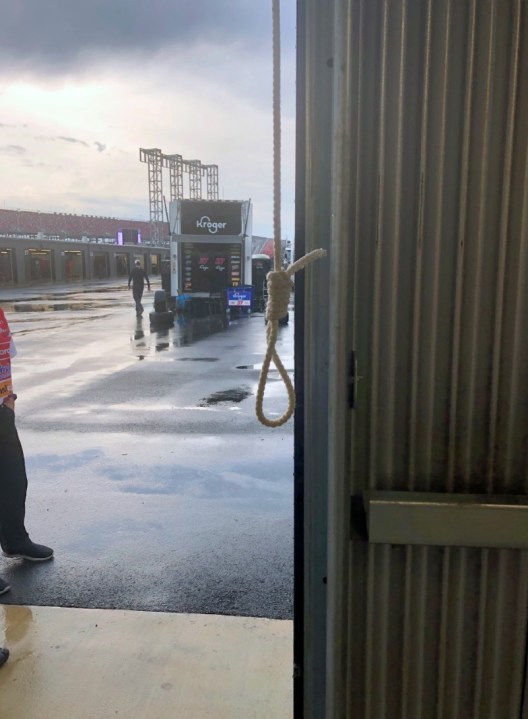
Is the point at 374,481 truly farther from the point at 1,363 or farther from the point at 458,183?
the point at 1,363

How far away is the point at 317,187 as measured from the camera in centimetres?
176

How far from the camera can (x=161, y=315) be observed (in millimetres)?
17781

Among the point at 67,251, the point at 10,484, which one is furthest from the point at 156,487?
the point at 67,251

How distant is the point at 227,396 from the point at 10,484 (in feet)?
16.3

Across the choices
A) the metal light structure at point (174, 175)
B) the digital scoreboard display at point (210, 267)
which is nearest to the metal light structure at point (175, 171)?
the metal light structure at point (174, 175)

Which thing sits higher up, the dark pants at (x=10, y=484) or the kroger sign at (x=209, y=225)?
the kroger sign at (x=209, y=225)

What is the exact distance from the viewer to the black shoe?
4.03 metres

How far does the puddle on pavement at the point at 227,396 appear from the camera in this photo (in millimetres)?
8383

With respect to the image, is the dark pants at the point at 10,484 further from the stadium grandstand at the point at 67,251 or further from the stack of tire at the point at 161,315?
the stadium grandstand at the point at 67,251

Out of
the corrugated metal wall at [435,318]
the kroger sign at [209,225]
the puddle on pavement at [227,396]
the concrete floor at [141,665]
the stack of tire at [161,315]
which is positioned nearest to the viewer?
the corrugated metal wall at [435,318]

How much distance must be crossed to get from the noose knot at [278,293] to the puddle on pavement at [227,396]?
6.52 meters

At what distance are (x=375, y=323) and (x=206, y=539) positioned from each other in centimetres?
300

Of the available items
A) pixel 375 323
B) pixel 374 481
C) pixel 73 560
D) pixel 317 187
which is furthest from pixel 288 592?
pixel 317 187

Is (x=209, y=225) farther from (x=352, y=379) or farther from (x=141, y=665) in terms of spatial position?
(x=352, y=379)
